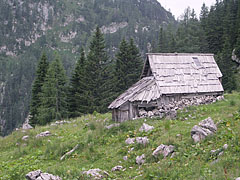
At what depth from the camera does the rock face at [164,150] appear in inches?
366

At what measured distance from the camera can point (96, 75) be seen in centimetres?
3369

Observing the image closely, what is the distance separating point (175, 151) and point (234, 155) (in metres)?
2.34

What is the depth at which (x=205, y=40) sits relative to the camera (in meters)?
50.4

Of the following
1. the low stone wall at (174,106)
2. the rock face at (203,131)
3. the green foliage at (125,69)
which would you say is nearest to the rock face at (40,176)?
the rock face at (203,131)

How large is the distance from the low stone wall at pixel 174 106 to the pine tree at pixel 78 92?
15.4 m

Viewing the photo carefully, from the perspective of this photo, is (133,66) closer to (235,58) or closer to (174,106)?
(235,58)

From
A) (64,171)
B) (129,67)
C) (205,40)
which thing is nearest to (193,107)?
(64,171)

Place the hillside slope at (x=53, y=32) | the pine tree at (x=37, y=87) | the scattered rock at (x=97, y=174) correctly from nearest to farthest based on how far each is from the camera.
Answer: the scattered rock at (x=97, y=174), the pine tree at (x=37, y=87), the hillside slope at (x=53, y=32)

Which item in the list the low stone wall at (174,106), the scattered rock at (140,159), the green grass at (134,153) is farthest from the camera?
the low stone wall at (174,106)

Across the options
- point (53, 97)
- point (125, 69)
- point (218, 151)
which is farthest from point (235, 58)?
point (218, 151)

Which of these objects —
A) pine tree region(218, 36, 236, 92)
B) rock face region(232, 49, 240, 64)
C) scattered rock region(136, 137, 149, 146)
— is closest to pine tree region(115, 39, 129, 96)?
pine tree region(218, 36, 236, 92)

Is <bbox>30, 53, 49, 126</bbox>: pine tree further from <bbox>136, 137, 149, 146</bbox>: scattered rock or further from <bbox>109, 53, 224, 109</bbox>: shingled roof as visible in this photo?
<bbox>136, 137, 149, 146</bbox>: scattered rock

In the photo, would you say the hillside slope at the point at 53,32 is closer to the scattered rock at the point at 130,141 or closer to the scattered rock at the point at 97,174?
the scattered rock at the point at 130,141

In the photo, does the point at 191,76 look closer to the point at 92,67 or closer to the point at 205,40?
the point at 92,67
